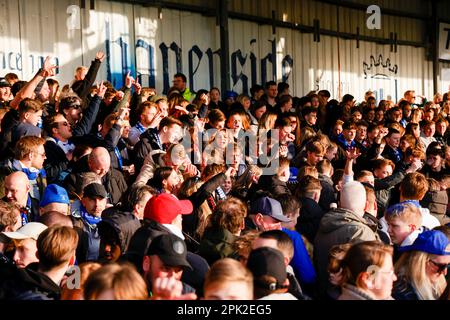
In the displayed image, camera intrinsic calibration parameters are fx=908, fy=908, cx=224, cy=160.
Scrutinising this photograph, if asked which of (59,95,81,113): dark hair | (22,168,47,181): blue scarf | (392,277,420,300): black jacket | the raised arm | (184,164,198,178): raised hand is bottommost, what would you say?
(392,277,420,300): black jacket

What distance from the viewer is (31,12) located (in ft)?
49.5

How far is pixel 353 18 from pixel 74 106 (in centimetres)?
1459

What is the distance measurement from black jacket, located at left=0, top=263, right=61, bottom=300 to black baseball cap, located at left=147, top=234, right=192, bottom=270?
0.65 metres

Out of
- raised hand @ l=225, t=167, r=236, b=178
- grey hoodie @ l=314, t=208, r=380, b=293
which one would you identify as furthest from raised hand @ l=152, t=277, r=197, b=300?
raised hand @ l=225, t=167, r=236, b=178

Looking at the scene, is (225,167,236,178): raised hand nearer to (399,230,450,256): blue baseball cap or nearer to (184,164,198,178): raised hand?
(184,164,198,178): raised hand

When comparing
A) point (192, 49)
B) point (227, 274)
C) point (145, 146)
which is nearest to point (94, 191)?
point (145, 146)

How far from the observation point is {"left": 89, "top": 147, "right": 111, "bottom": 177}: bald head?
891 centimetres

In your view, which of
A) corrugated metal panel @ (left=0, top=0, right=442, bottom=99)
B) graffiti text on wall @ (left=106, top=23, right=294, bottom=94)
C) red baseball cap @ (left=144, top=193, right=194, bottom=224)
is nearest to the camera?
red baseball cap @ (left=144, top=193, right=194, bottom=224)

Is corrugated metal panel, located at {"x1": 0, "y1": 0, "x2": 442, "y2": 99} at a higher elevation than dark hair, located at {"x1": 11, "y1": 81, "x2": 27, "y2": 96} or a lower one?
higher

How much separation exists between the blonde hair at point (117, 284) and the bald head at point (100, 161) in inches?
173

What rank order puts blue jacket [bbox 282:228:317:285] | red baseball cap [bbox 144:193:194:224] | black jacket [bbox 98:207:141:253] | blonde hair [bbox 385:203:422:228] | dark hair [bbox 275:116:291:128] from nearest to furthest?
red baseball cap [bbox 144:193:194:224]
blue jacket [bbox 282:228:317:285]
black jacket [bbox 98:207:141:253]
blonde hair [bbox 385:203:422:228]
dark hair [bbox 275:116:291:128]

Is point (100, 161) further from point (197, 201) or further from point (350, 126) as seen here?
point (350, 126)
